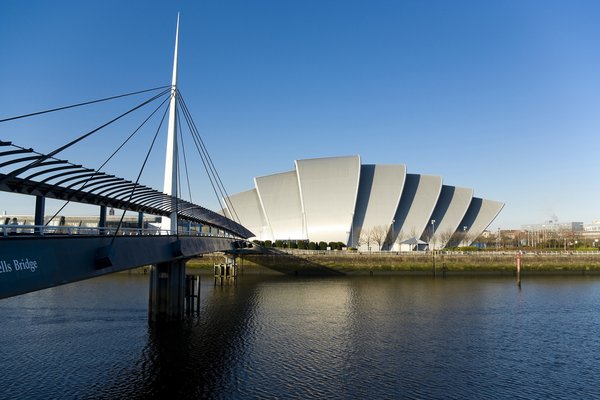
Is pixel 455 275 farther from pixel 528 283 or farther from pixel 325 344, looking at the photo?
pixel 325 344

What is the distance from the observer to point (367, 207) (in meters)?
63.6

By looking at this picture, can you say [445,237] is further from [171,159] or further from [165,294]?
[165,294]

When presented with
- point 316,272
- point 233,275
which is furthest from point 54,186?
point 316,272

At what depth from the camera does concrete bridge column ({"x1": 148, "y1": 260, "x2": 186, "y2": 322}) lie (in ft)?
70.4

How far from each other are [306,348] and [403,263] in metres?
33.0

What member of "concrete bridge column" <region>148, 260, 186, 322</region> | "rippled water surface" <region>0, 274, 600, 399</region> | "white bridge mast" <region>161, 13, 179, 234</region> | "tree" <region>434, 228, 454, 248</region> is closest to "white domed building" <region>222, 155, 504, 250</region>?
"tree" <region>434, 228, 454, 248</region>

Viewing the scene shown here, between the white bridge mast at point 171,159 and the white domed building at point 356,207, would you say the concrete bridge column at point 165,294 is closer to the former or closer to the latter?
the white bridge mast at point 171,159

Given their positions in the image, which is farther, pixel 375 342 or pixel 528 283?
pixel 528 283

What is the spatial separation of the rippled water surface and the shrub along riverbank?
17.7 m

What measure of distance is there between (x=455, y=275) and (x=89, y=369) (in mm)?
39095

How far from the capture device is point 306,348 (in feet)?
55.3

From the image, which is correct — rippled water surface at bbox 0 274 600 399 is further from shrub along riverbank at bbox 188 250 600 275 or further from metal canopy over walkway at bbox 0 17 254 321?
shrub along riverbank at bbox 188 250 600 275

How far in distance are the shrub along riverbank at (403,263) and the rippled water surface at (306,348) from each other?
58.1 ft

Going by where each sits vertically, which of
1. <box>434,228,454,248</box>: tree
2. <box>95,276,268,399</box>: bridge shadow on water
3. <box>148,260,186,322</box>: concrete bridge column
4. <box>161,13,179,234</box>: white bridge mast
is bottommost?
<box>95,276,268,399</box>: bridge shadow on water
